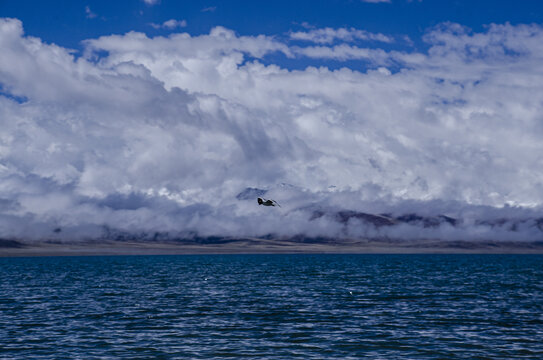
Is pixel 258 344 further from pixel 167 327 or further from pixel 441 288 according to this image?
pixel 441 288

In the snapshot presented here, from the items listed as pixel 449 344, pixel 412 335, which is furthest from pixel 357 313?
pixel 449 344

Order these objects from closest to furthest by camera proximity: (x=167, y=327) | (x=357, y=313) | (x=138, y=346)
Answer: (x=138, y=346)
(x=167, y=327)
(x=357, y=313)

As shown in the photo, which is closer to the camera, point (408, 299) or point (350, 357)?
point (350, 357)

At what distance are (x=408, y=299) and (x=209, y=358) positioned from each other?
42714mm

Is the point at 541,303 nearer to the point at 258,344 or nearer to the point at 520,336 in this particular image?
the point at 520,336

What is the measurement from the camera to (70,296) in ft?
276

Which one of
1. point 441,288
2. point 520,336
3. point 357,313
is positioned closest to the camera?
point 520,336

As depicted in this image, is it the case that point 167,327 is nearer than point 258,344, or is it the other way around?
point 258,344

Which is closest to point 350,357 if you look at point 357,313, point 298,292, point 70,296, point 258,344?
point 258,344

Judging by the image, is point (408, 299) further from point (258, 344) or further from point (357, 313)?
point (258, 344)

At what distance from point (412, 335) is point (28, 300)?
51161 millimetres

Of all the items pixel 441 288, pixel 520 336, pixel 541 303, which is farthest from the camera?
pixel 441 288

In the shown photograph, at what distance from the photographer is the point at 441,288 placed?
98.8 metres

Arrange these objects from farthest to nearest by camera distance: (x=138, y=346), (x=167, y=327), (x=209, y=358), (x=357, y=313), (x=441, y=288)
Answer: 1. (x=441, y=288)
2. (x=357, y=313)
3. (x=167, y=327)
4. (x=138, y=346)
5. (x=209, y=358)
